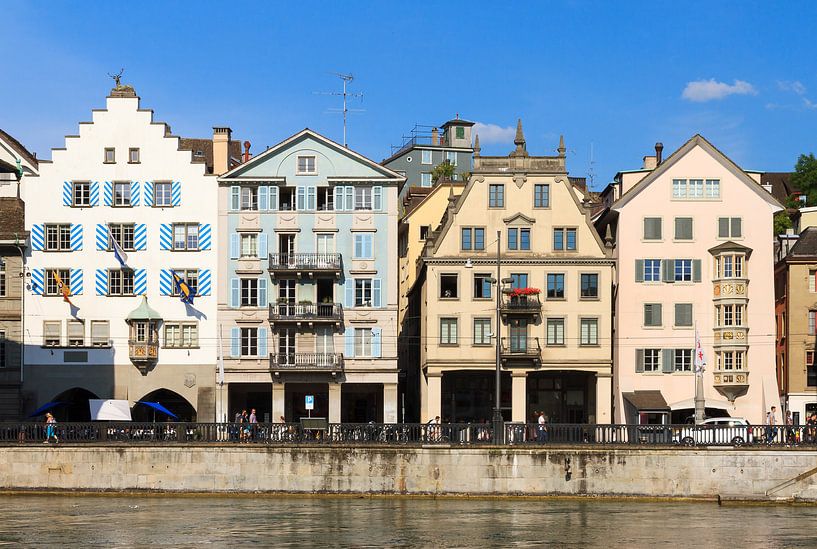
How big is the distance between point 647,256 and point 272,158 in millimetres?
23605

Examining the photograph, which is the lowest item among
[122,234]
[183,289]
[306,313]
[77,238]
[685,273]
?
[306,313]

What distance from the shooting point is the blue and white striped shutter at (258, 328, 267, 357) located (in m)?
90.8

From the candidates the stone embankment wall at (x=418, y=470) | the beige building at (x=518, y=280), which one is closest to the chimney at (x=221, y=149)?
the beige building at (x=518, y=280)

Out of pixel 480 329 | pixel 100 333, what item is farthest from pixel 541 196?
pixel 100 333

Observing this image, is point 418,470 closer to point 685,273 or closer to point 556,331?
point 556,331

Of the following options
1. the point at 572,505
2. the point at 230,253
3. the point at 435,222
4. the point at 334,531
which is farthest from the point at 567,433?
the point at 435,222

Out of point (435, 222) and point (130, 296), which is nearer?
point (130, 296)

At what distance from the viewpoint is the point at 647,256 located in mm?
91750

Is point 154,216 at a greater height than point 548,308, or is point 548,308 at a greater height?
point 154,216

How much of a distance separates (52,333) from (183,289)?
848 cm

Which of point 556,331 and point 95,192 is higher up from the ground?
point 95,192

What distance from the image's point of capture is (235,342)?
297ft

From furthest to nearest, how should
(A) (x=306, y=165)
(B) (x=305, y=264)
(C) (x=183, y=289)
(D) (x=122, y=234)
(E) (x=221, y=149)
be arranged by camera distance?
1. (E) (x=221, y=149)
2. (A) (x=306, y=165)
3. (D) (x=122, y=234)
4. (B) (x=305, y=264)
5. (C) (x=183, y=289)

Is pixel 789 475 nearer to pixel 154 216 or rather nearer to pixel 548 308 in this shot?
pixel 548 308
